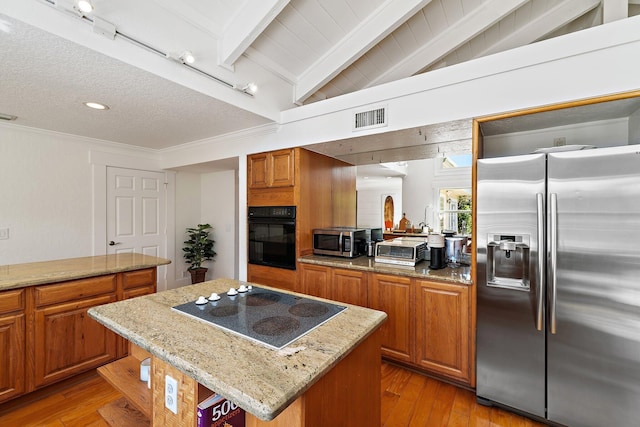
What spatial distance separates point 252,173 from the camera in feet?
10.9

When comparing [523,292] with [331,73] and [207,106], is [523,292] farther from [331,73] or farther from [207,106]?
[207,106]

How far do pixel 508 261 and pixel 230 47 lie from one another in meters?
2.60

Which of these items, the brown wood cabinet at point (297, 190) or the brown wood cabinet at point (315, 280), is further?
the brown wood cabinet at point (297, 190)

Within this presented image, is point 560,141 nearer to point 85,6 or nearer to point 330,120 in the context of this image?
point 330,120

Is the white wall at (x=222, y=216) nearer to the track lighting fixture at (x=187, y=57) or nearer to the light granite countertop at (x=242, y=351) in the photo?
the track lighting fixture at (x=187, y=57)

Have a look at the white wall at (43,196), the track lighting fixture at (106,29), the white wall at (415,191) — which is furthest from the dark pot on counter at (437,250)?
the white wall at (43,196)

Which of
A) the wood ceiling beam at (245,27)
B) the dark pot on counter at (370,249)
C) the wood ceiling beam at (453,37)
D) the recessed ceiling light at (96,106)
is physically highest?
the wood ceiling beam at (453,37)

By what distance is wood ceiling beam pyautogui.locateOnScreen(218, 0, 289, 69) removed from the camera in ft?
6.12

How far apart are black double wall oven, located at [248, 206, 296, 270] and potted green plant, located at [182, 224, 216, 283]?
1.84 m

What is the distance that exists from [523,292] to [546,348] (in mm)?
362

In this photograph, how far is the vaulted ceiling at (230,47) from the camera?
1.68 m

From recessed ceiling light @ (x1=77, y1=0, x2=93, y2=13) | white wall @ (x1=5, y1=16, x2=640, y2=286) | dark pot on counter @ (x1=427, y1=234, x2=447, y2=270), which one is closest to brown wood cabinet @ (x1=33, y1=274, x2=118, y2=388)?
white wall @ (x1=5, y1=16, x2=640, y2=286)

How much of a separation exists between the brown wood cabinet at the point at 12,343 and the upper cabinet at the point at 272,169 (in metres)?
2.11

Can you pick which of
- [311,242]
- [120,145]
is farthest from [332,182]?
[120,145]
